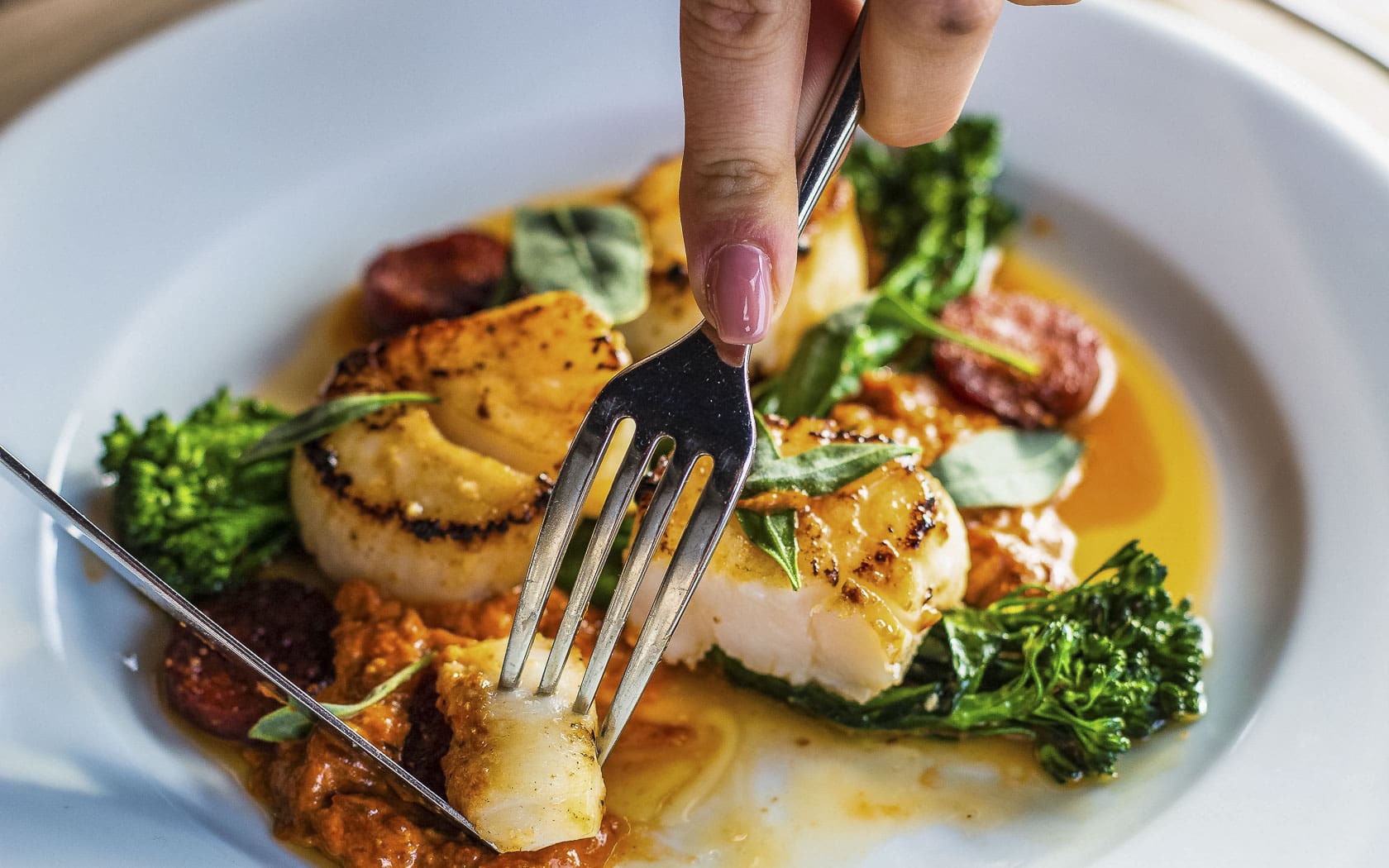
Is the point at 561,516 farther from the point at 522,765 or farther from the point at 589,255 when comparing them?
the point at 589,255

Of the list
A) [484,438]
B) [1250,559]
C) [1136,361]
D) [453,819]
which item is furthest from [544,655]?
[1136,361]

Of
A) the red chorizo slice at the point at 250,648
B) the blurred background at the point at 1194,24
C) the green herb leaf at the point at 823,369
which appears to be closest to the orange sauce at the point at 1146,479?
the green herb leaf at the point at 823,369

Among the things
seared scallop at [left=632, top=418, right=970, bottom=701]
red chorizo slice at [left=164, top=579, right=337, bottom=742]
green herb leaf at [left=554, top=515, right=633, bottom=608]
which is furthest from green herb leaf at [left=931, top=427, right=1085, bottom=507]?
red chorizo slice at [left=164, top=579, right=337, bottom=742]

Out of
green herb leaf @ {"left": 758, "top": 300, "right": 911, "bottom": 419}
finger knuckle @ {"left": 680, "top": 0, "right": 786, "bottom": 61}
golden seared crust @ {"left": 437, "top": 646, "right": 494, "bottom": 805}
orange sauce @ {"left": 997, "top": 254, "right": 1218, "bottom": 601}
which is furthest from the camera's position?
green herb leaf @ {"left": 758, "top": 300, "right": 911, "bottom": 419}

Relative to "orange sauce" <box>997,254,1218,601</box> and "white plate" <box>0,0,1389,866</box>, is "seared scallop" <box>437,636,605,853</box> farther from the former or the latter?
"orange sauce" <box>997,254,1218,601</box>

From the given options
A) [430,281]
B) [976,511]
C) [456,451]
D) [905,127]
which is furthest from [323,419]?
[976,511]

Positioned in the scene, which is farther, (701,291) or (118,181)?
(118,181)

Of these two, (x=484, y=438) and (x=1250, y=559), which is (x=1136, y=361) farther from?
(x=484, y=438)
